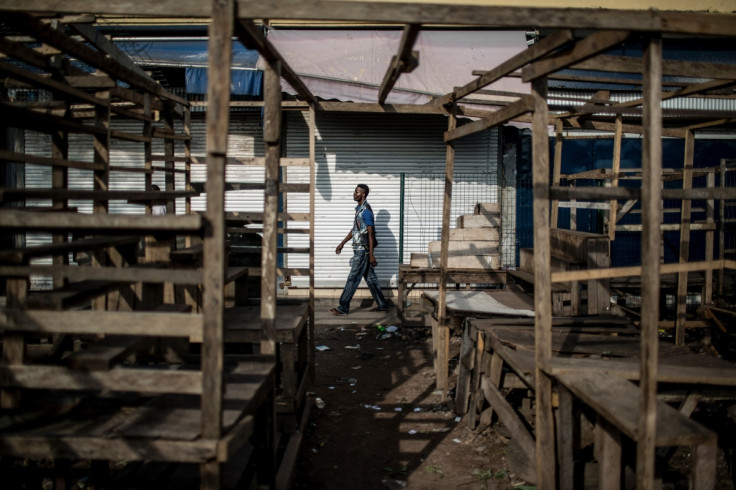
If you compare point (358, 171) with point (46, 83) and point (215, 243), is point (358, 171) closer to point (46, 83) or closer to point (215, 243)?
point (46, 83)

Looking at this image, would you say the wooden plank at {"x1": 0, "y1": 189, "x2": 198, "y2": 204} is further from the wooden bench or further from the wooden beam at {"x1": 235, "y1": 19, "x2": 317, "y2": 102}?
the wooden bench

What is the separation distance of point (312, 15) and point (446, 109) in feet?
12.0

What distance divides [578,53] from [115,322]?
9.38ft

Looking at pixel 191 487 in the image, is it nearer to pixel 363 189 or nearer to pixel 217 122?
pixel 217 122

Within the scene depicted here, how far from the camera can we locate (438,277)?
9023mm

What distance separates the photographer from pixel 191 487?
3.59 m

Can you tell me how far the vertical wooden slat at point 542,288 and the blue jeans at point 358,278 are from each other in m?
6.32

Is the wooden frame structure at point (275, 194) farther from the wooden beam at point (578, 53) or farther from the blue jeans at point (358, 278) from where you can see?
the blue jeans at point (358, 278)

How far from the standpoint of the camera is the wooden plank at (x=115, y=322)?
251cm

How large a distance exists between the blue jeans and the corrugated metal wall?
122 centimetres

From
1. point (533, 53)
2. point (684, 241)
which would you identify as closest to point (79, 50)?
point (533, 53)

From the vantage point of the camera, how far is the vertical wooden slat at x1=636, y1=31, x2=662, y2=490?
2836 millimetres

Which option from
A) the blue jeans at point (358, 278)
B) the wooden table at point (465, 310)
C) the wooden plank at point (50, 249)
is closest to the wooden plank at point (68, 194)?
the wooden plank at point (50, 249)

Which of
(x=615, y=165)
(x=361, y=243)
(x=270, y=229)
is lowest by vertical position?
(x=361, y=243)
